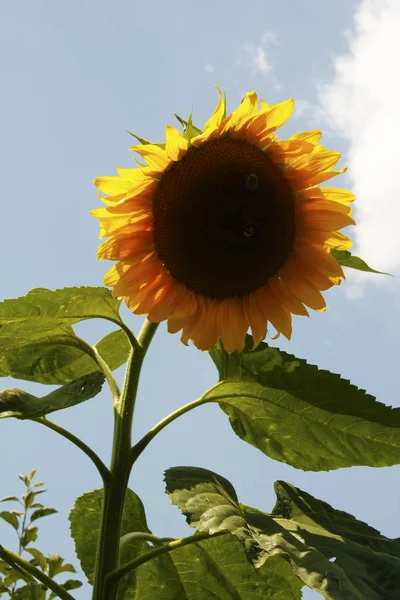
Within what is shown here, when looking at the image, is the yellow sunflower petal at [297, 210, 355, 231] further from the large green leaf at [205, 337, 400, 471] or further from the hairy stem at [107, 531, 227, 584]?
the hairy stem at [107, 531, 227, 584]

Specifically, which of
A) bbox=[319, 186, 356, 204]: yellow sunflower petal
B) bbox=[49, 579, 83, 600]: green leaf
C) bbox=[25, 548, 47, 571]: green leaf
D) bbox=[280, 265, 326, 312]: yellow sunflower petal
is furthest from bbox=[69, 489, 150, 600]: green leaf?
bbox=[319, 186, 356, 204]: yellow sunflower petal

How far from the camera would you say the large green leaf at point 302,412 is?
224 cm

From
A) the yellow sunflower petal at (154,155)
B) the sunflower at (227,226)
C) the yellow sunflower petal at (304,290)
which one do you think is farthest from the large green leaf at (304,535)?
the yellow sunflower petal at (154,155)

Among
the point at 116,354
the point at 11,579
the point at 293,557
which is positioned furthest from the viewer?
the point at 11,579

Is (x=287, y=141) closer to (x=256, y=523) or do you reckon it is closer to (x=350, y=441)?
(x=350, y=441)

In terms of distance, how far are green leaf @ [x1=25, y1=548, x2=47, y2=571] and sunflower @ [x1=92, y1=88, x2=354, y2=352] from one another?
1.35m

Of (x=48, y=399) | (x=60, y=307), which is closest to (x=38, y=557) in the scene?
(x=48, y=399)

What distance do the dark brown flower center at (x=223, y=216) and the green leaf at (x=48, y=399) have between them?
428 mm

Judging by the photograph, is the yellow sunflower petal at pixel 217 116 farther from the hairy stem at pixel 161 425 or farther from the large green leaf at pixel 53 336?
the hairy stem at pixel 161 425

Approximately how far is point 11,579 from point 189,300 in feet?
4.46

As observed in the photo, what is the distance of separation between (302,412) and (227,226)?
611 millimetres

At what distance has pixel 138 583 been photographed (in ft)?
7.80

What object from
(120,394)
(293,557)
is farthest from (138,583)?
(293,557)

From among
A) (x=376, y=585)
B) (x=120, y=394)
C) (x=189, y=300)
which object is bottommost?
(x=376, y=585)
